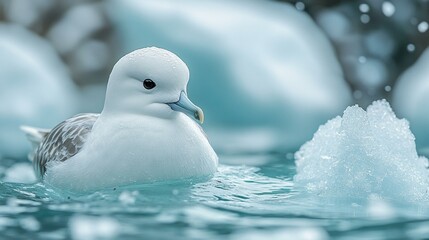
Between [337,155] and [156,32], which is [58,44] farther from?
[337,155]

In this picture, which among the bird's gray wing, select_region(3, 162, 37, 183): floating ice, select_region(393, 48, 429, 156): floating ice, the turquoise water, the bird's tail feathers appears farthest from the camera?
select_region(393, 48, 429, 156): floating ice

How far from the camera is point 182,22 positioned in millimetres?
7473

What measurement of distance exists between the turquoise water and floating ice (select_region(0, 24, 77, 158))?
2.80 meters

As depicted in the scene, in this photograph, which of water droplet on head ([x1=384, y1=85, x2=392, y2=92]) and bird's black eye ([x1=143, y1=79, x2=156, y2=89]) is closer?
bird's black eye ([x1=143, y1=79, x2=156, y2=89])

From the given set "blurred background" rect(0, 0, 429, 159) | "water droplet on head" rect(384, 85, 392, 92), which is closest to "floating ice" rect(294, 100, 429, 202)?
"blurred background" rect(0, 0, 429, 159)

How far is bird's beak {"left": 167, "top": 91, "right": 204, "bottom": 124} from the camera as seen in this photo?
12.2 ft

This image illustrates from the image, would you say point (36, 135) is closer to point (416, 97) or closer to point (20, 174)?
point (20, 174)

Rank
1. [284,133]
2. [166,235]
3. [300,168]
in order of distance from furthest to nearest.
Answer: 1. [284,133]
2. [300,168]
3. [166,235]

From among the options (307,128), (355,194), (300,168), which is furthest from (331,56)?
(355,194)

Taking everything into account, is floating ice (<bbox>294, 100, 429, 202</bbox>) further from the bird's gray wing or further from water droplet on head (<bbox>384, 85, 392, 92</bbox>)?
water droplet on head (<bbox>384, 85, 392, 92</bbox>)

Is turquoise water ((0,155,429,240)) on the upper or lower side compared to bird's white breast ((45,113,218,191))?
lower

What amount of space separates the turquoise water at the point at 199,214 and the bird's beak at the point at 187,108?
1.07 ft

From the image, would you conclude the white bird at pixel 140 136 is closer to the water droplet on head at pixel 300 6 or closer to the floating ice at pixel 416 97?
the floating ice at pixel 416 97

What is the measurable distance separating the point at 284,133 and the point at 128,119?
3052 mm
